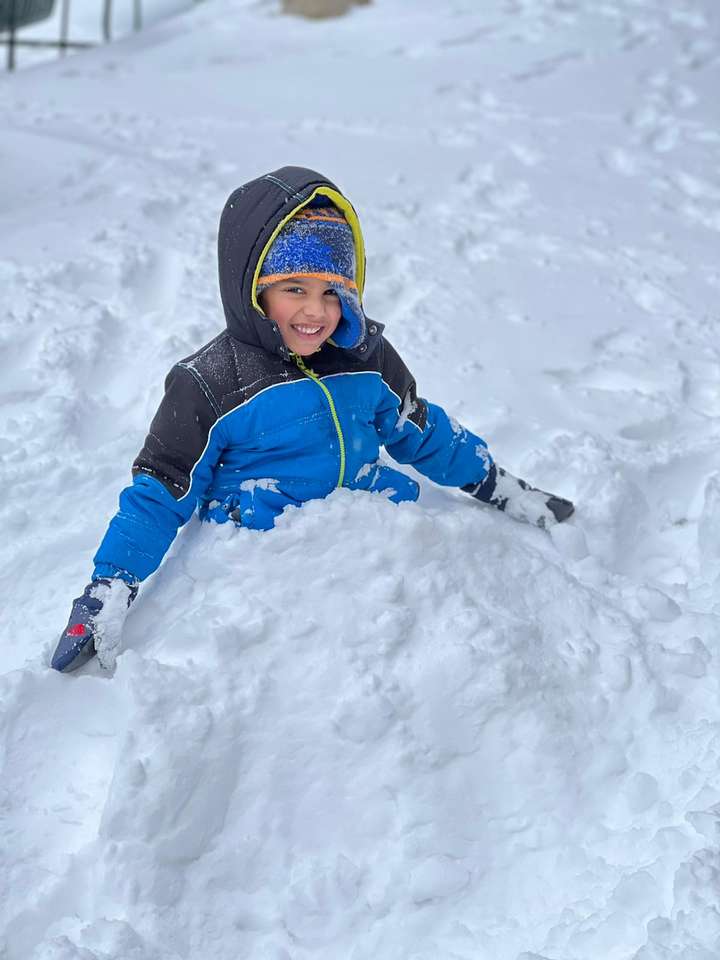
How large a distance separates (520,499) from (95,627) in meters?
1.10

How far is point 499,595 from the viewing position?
2209mm

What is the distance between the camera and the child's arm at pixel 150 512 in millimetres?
2035

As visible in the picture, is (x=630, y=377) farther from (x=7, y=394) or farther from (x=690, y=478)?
(x=7, y=394)

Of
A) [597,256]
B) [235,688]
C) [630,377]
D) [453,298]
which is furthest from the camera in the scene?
[597,256]

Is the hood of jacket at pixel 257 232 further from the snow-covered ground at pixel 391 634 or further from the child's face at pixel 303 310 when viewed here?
the snow-covered ground at pixel 391 634

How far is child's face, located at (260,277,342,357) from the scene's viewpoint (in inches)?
82.1

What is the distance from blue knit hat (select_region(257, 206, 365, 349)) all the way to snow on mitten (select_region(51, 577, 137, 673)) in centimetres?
68

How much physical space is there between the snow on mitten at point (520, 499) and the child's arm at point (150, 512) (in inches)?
28.6

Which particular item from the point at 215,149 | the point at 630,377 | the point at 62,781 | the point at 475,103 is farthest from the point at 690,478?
the point at 475,103

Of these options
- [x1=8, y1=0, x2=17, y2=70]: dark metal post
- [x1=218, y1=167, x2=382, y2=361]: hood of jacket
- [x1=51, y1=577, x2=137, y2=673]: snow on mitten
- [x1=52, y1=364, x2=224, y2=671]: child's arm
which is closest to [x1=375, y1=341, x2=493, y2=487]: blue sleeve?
[x1=218, y1=167, x2=382, y2=361]: hood of jacket

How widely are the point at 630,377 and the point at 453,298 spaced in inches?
27.6

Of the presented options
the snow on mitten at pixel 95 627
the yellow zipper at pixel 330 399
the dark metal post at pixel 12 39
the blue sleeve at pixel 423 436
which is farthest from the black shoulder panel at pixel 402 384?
the dark metal post at pixel 12 39

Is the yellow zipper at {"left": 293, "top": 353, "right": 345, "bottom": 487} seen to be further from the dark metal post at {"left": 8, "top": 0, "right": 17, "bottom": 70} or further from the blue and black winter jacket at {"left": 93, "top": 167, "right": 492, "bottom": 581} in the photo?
the dark metal post at {"left": 8, "top": 0, "right": 17, "bottom": 70}

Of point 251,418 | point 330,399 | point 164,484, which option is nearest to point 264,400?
point 251,418
